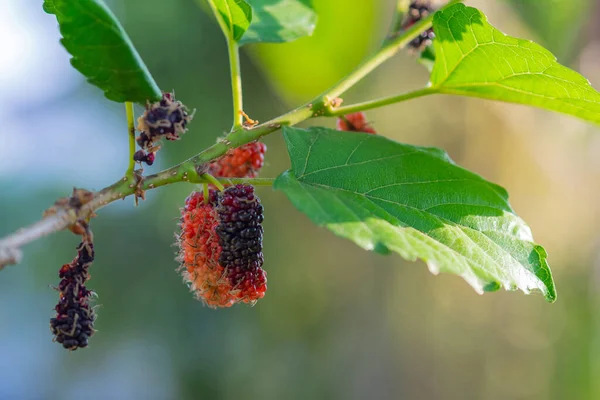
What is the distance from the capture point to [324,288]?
17.8 feet

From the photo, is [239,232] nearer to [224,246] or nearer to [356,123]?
[224,246]

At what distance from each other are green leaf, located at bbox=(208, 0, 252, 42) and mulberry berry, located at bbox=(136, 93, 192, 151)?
19cm

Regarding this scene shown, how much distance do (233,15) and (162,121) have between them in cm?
23

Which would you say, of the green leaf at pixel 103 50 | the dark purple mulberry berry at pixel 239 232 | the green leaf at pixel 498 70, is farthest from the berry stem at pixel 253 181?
the green leaf at pixel 498 70

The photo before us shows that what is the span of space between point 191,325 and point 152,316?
1.57ft

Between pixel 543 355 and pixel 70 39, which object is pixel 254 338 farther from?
pixel 70 39

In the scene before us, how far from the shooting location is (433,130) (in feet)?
15.1

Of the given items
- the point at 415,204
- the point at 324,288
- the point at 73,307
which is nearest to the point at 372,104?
the point at 415,204

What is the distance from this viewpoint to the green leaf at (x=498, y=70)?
2.32ft

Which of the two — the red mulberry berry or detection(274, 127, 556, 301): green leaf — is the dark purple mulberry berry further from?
the red mulberry berry

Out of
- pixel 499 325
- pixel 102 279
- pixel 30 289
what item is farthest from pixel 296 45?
pixel 30 289

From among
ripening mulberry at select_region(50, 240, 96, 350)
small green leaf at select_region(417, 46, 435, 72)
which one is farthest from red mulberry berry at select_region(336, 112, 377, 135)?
ripening mulberry at select_region(50, 240, 96, 350)

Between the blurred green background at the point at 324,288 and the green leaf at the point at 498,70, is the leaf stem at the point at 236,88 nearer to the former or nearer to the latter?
the green leaf at the point at 498,70

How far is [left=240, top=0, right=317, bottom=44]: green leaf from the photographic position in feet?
2.90
